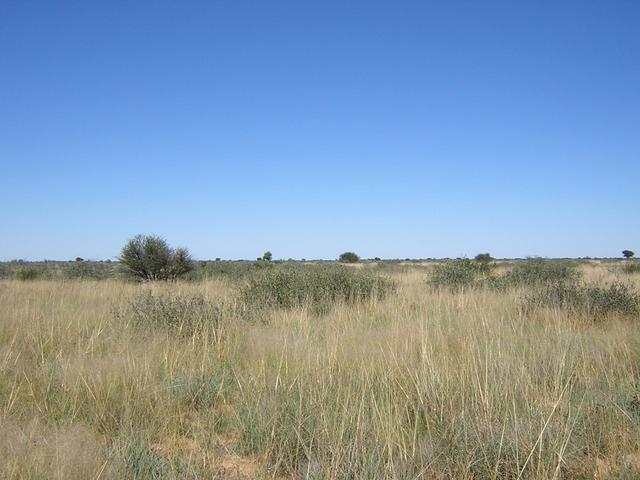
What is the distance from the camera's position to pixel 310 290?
935cm

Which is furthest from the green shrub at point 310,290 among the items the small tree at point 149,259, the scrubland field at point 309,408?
the small tree at point 149,259

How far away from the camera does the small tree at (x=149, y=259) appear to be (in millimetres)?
18422

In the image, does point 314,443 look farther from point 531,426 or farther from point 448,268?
point 448,268

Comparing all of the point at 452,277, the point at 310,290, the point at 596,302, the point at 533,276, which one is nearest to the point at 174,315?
the point at 310,290

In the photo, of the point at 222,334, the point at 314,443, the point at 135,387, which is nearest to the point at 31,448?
the point at 135,387

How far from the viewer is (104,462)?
2367 millimetres

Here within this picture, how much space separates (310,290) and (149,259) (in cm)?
1156

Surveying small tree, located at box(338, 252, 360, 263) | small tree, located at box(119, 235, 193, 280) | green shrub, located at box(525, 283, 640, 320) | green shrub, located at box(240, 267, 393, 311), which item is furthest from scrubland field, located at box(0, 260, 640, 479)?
small tree, located at box(338, 252, 360, 263)

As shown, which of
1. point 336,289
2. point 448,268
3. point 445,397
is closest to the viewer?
point 445,397

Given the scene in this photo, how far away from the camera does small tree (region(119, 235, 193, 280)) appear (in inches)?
725

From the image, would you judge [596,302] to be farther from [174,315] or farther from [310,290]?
[174,315]

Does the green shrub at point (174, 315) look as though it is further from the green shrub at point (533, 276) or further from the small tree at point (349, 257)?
the small tree at point (349, 257)

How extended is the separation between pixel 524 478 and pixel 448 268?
12.9m

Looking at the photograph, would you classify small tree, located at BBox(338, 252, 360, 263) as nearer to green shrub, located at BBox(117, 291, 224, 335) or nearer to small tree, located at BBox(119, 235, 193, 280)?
small tree, located at BBox(119, 235, 193, 280)
